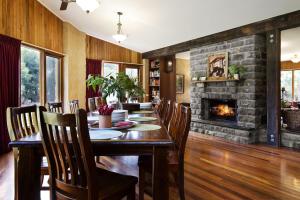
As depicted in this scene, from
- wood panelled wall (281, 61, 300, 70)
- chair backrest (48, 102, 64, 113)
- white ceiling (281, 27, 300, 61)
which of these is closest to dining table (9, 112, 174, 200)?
chair backrest (48, 102, 64, 113)

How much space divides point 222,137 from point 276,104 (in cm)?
138

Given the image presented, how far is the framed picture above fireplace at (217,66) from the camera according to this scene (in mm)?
5395

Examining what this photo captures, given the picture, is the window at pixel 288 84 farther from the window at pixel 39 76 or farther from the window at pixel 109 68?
the window at pixel 39 76

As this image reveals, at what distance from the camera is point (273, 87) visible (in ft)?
15.0

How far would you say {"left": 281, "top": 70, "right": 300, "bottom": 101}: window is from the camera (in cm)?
979

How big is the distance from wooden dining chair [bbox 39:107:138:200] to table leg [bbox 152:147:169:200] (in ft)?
0.59

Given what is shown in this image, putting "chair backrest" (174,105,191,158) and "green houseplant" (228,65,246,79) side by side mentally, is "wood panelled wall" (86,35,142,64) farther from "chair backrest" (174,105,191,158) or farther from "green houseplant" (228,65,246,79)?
"chair backrest" (174,105,191,158)

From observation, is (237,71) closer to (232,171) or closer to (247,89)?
(247,89)

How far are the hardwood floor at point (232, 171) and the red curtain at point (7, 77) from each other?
0.45 metres

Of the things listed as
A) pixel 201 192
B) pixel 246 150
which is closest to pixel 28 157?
pixel 201 192

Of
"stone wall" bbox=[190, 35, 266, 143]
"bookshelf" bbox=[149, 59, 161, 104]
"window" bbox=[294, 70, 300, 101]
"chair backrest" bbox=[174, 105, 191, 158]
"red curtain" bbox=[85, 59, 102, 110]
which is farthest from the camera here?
"window" bbox=[294, 70, 300, 101]

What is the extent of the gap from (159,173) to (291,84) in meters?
10.3

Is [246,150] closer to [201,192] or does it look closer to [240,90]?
[240,90]

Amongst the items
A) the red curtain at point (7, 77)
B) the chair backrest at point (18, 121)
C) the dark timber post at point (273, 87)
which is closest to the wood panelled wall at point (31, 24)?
the red curtain at point (7, 77)
